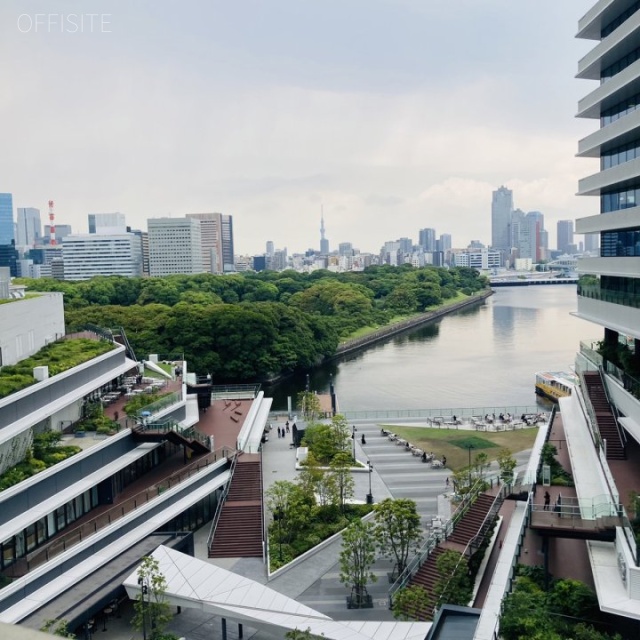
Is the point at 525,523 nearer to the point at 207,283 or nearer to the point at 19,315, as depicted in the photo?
the point at 19,315

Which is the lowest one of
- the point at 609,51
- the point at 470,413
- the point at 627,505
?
the point at 470,413

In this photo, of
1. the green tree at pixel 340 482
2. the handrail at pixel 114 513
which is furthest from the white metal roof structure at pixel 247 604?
the green tree at pixel 340 482

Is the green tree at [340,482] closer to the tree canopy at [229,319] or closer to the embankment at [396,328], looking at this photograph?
the tree canopy at [229,319]

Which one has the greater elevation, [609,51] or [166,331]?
[609,51]

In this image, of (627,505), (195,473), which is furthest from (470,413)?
(627,505)

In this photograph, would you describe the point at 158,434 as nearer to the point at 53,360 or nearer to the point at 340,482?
the point at 53,360

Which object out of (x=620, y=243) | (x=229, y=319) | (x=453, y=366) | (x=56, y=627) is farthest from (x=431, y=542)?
(x=453, y=366)
